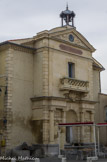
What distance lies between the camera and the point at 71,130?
96.1ft

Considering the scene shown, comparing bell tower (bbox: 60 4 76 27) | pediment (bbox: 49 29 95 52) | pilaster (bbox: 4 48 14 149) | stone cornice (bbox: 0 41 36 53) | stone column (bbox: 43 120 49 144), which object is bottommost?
Answer: stone column (bbox: 43 120 49 144)

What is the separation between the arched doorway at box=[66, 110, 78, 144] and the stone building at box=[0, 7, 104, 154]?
0.10 meters

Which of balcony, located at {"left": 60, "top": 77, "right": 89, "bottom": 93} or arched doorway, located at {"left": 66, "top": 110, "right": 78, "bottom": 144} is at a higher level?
balcony, located at {"left": 60, "top": 77, "right": 89, "bottom": 93}

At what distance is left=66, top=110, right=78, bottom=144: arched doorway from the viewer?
29.0 metres

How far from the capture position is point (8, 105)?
82.6 ft

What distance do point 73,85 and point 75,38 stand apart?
5.42 meters

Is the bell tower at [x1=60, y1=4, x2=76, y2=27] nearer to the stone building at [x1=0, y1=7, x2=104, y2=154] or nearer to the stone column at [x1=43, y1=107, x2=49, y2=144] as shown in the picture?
the stone building at [x1=0, y1=7, x2=104, y2=154]

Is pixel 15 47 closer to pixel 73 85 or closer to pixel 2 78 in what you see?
pixel 2 78

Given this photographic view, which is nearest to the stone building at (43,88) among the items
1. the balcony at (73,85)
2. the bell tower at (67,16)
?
the balcony at (73,85)

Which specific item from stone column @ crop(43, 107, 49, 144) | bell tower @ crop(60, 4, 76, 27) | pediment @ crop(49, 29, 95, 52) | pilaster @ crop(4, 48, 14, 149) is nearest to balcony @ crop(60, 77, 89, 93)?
stone column @ crop(43, 107, 49, 144)

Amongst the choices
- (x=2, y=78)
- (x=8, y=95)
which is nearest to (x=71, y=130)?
(x=8, y=95)

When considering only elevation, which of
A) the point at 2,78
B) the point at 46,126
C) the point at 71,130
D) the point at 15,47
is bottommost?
the point at 71,130

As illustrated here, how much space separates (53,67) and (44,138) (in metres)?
6.68

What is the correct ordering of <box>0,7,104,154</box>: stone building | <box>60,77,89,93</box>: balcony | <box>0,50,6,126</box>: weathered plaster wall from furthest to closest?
<box>60,77,89,93</box>: balcony, <box>0,7,104,154</box>: stone building, <box>0,50,6,126</box>: weathered plaster wall
